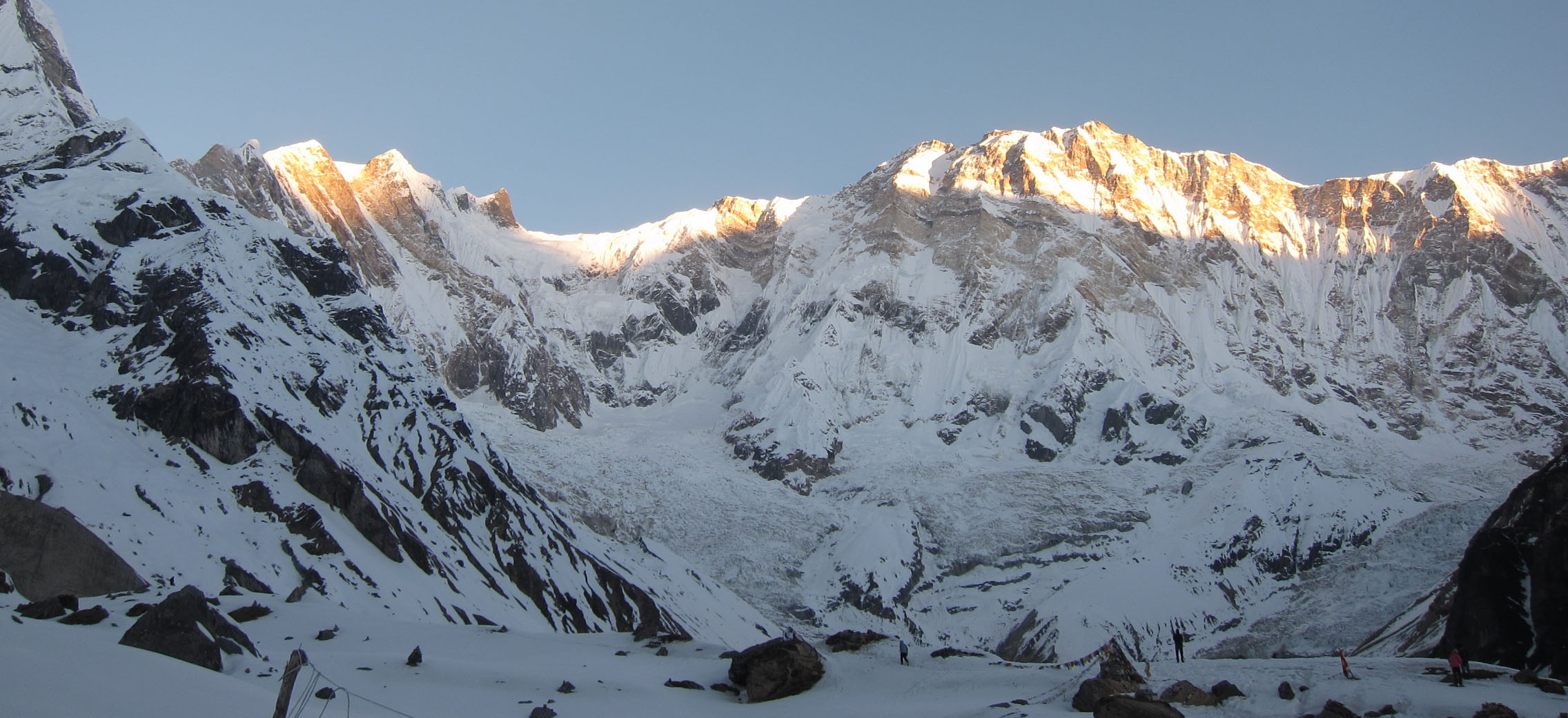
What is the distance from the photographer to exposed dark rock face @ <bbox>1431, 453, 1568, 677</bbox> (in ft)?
162

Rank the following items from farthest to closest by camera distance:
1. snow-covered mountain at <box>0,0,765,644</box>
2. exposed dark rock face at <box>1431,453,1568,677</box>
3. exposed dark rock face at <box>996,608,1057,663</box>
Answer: exposed dark rock face at <box>996,608,1057,663</box> → snow-covered mountain at <box>0,0,765,644</box> → exposed dark rock face at <box>1431,453,1568,677</box>

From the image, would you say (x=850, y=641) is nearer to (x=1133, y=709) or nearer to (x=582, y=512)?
(x=1133, y=709)

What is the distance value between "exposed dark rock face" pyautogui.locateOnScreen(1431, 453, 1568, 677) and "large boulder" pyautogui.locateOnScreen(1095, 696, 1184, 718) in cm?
2650

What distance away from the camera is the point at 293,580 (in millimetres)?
80188

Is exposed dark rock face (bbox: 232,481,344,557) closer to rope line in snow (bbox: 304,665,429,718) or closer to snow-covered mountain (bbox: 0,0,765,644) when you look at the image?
snow-covered mountain (bbox: 0,0,765,644)

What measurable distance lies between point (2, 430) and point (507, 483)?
179ft

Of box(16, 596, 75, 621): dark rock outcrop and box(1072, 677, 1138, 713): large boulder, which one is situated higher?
box(16, 596, 75, 621): dark rock outcrop

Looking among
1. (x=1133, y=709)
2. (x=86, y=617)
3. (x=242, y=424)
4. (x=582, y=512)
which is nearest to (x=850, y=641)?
(x=1133, y=709)

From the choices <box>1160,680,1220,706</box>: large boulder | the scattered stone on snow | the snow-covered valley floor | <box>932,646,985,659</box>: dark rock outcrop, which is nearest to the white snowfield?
the snow-covered valley floor

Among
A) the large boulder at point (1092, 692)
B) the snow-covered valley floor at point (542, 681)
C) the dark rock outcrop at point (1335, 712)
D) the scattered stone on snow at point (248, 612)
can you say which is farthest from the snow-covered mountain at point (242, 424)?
the dark rock outcrop at point (1335, 712)

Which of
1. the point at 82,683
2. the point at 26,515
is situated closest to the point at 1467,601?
the point at 82,683

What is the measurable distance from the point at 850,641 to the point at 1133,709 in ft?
56.1

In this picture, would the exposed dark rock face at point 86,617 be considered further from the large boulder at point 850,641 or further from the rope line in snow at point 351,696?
the large boulder at point 850,641

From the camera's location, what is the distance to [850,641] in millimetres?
45188
